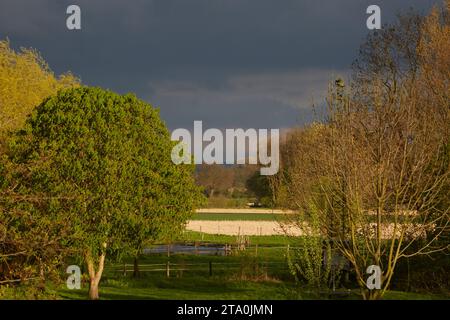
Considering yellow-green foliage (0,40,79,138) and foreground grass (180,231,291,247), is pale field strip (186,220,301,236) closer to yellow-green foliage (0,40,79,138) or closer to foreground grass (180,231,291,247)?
foreground grass (180,231,291,247)

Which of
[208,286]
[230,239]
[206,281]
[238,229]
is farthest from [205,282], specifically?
[238,229]

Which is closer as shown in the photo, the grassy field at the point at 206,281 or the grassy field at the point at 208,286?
the grassy field at the point at 208,286

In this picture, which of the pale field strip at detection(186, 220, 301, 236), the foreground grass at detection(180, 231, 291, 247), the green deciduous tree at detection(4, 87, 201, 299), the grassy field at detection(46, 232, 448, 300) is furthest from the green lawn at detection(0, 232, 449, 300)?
the pale field strip at detection(186, 220, 301, 236)

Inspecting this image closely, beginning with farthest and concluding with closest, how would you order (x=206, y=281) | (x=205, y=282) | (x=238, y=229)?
(x=238, y=229) → (x=206, y=281) → (x=205, y=282)

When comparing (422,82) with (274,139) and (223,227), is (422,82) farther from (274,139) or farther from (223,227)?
(274,139)

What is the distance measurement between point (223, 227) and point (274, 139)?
85.6ft

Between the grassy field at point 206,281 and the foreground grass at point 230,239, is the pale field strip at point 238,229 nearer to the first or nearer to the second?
the foreground grass at point 230,239

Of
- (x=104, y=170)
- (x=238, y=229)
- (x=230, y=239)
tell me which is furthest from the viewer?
(x=238, y=229)

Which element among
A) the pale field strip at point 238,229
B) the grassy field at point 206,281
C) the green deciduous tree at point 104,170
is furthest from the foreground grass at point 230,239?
the green deciduous tree at point 104,170

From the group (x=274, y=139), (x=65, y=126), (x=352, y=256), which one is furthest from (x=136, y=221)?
(x=274, y=139)

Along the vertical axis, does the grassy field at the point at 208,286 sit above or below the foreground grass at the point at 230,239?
below

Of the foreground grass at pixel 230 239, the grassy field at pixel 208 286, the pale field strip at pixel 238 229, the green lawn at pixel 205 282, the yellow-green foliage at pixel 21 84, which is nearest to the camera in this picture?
the grassy field at pixel 208 286

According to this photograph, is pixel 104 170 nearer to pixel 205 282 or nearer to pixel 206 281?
pixel 205 282
